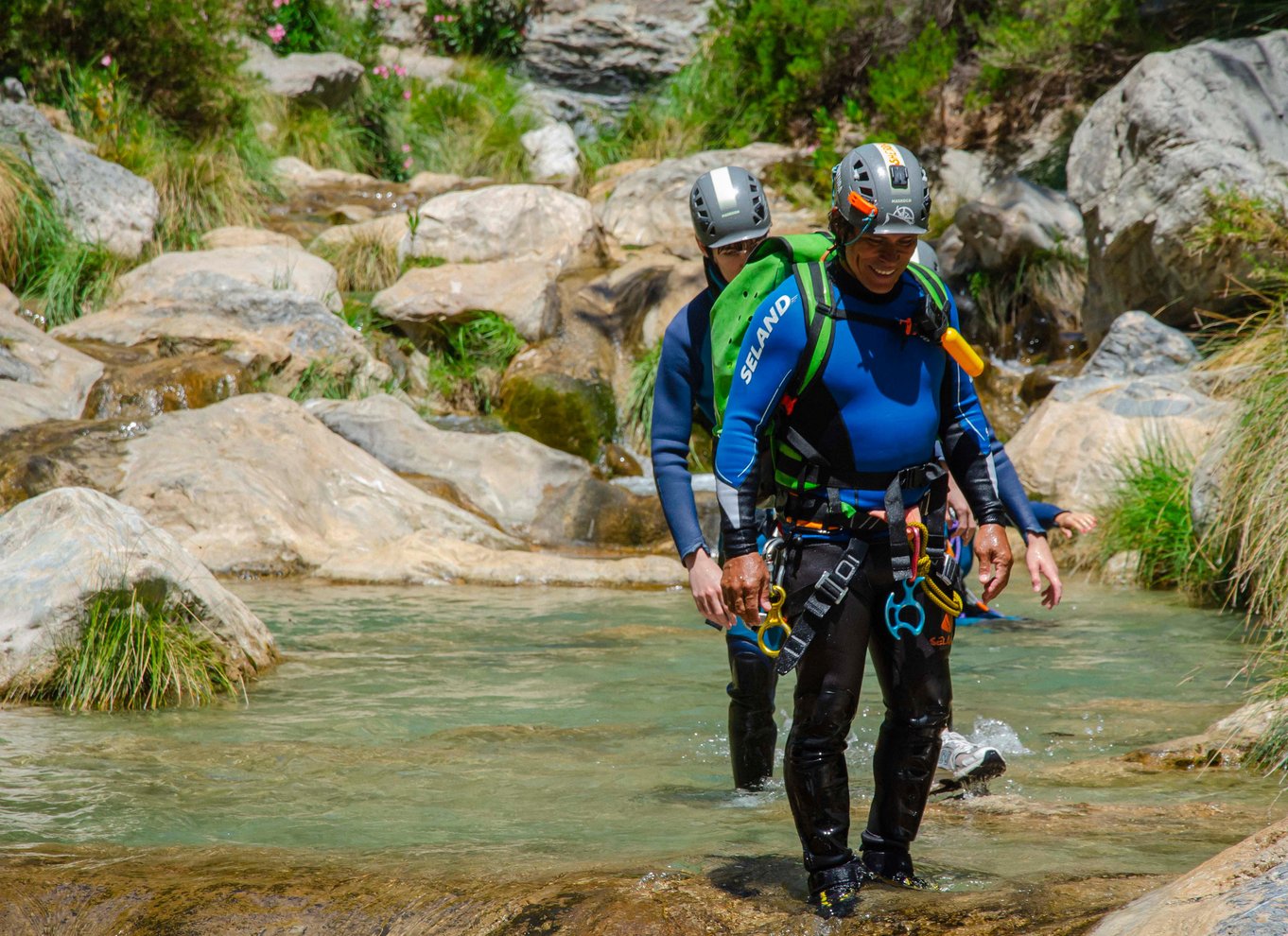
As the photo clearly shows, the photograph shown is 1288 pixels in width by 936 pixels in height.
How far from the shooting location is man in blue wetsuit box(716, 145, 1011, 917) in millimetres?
2760

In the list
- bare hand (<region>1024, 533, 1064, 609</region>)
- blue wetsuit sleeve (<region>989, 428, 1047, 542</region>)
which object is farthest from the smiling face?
bare hand (<region>1024, 533, 1064, 609</region>)

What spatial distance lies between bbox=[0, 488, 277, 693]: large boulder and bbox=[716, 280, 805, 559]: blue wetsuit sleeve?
10.1ft

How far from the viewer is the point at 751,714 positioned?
3.83 meters

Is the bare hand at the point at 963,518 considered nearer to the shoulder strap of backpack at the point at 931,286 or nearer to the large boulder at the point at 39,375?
the shoulder strap of backpack at the point at 931,286

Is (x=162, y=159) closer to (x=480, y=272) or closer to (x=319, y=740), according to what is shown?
(x=480, y=272)

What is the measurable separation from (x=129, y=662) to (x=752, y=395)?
3.24m

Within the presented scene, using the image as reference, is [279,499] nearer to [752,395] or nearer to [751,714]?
[751,714]

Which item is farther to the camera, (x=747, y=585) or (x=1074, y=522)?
(x=1074, y=522)

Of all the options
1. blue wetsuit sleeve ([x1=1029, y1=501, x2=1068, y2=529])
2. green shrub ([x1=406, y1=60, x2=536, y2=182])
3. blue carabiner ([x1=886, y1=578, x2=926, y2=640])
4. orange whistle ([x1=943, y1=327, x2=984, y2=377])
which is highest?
green shrub ([x1=406, y1=60, x2=536, y2=182])

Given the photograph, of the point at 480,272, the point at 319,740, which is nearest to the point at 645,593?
the point at 319,740

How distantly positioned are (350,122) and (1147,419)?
12.5 m

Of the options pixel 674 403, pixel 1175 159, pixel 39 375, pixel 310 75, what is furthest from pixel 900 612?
pixel 310 75

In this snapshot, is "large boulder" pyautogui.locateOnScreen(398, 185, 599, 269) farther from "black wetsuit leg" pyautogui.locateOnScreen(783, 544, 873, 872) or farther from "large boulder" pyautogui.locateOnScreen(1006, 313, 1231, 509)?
"black wetsuit leg" pyautogui.locateOnScreen(783, 544, 873, 872)

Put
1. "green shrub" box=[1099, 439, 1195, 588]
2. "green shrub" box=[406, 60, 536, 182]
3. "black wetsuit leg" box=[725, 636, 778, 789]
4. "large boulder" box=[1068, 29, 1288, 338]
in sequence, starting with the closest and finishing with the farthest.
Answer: "black wetsuit leg" box=[725, 636, 778, 789]
"green shrub" box=[1099, 439, 1195, 588]
"large boulder" box=[1068, 29, 1288, 338]
"green shrub" box=[406, 60, 536, 182]
